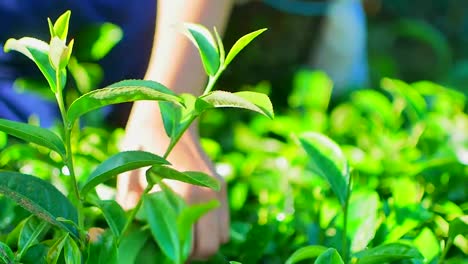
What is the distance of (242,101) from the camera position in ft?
2.14

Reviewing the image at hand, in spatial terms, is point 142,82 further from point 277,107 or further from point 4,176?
point 277,107

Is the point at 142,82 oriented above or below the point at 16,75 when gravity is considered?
above

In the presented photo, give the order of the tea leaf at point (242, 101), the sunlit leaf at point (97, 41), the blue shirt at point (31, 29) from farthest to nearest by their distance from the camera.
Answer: the blue shirt at point (31, 29)
the sunlit leaf at point (97, 41)
the tea leaf at point (242, 101)

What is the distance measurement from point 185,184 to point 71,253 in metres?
0.24

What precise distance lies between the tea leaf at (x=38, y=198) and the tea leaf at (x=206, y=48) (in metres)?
0.16

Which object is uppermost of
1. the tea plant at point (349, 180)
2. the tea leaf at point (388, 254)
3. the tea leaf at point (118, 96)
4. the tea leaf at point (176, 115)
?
the tea leaf at point (118, 96)

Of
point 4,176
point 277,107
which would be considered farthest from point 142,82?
point 277,107

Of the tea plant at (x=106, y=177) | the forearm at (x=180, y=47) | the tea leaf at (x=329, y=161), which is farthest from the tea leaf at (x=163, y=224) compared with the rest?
the forearm at (x=180, y=47)

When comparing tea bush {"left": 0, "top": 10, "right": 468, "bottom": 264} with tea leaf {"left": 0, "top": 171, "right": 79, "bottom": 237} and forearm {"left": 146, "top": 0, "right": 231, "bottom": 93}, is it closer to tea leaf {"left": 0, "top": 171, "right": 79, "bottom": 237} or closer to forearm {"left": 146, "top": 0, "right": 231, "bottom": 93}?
tea leaf {"left": 0, "top": 171, "right": 79, "bottom": 237}

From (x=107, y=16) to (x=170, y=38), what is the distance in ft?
1.41

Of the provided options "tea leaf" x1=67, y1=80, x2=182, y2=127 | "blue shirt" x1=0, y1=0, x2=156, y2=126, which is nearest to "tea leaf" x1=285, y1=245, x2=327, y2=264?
"tea leaf" x1=67, y1=80, x2=182, y2=127

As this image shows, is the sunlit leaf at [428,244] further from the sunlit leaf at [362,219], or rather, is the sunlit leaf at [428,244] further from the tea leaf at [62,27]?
the tea leaf at [62,27]

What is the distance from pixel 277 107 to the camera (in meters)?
1.77

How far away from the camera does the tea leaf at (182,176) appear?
719mm
